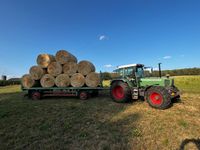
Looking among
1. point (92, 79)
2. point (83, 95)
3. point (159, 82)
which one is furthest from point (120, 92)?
point (83, 95)

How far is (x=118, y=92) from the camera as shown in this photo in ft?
26.2

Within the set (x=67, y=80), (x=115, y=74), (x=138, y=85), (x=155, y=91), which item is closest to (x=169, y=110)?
(x=155, y=91)

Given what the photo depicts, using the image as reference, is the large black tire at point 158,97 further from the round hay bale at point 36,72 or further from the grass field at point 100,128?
the round hay bale at point 36,72

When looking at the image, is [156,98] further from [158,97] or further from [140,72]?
[140,72]

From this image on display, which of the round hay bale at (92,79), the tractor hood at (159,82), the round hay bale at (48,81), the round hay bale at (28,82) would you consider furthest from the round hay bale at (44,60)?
the tractor hood at (159,82)

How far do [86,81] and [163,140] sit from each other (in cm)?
579

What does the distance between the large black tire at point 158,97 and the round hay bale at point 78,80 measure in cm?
379

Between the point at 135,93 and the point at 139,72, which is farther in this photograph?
the point at 139,72

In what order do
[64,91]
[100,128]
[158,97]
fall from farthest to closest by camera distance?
[64,91] → [158,97] → [100,128]

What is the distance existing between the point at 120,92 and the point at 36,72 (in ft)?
17.1

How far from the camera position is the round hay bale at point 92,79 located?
8.77m

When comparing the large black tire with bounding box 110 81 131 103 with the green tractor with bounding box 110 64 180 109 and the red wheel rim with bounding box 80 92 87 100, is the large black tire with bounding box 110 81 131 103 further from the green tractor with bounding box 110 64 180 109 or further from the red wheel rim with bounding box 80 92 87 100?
the red wheel rim with bounding box 80 92 87 100

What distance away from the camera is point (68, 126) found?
4.72m

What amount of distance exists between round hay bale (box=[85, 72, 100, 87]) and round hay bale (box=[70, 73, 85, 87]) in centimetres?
26
